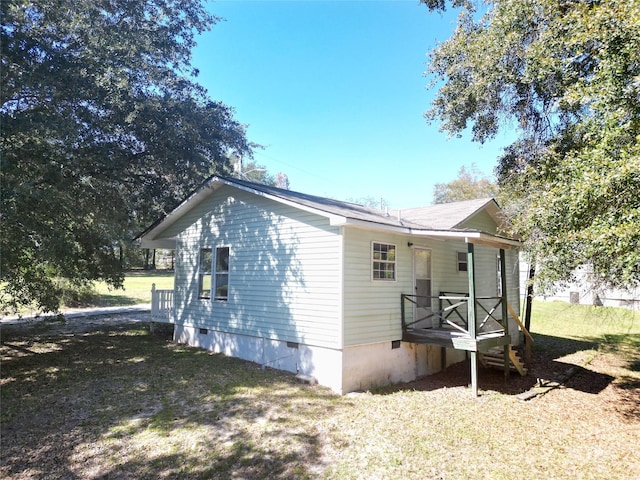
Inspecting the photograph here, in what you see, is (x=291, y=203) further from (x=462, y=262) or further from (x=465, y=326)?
(x=465, y=326)

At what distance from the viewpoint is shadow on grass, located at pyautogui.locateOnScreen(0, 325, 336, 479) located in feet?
15.4

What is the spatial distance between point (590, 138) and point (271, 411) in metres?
7.28

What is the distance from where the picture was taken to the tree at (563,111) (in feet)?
17.7

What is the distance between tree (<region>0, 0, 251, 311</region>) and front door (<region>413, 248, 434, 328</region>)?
25.8 ft

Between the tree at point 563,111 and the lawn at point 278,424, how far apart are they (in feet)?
8.65

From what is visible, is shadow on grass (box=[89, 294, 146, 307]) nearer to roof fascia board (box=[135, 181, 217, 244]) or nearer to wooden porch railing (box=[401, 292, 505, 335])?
roof fascia board (box=[135, 181, 217, 244])

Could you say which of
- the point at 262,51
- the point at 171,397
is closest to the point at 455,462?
the point at 171,397

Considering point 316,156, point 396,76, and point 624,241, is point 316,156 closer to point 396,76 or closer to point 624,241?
point 396,76

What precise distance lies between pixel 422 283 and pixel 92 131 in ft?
33.0

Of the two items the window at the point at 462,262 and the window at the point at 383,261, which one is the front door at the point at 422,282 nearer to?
the window at the point at 383,261

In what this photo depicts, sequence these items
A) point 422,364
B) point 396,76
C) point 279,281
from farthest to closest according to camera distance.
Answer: point 396,76 < point 422,364 < point 279,281

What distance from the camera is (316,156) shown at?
30531mm

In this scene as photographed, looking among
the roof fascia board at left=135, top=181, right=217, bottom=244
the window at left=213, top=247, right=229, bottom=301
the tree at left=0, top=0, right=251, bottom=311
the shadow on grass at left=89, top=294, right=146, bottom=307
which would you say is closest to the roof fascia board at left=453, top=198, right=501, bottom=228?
the window at left=213, top=247, right=229, bottom=301

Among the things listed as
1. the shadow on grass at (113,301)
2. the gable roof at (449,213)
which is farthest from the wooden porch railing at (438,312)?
the shadow on grass at (113,301)
